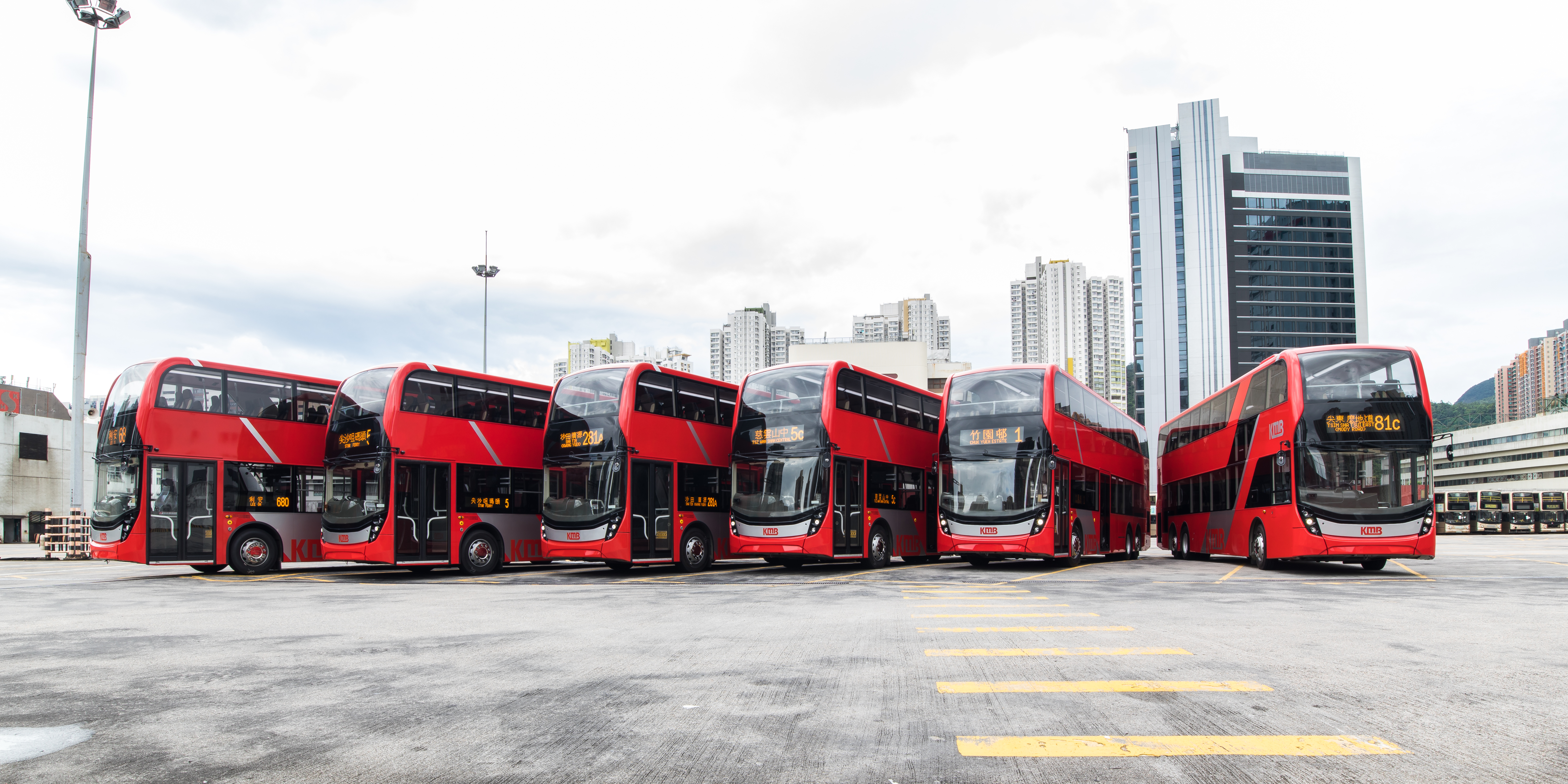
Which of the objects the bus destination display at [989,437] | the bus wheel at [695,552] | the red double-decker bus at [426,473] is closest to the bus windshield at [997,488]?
the bus destination display at [989,437]

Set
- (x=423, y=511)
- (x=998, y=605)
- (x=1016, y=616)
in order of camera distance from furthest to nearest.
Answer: (x=423, y=511)
(x=998, y=605)
(x=1016, y=616)

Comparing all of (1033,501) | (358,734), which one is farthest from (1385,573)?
(358,734)

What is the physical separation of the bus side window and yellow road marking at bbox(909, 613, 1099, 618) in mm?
8513

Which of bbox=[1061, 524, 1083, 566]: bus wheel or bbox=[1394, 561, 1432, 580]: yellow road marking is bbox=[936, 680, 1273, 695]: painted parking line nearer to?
bbox=[1394, 561, 1432, 580]: yellow road marking

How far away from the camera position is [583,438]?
17469 millimetres

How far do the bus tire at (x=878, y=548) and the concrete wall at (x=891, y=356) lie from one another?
54.5 m

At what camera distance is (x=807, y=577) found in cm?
1645

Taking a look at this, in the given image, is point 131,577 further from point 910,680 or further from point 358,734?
point 910,680

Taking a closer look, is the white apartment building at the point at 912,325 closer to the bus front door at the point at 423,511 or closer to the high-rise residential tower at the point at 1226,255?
the high-rise residential tower at the point at 1226,255

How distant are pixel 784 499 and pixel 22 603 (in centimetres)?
1162

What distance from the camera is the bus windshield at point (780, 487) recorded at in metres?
17.7

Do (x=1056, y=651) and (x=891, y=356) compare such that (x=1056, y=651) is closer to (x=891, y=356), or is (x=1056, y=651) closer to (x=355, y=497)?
(x=355, y=497)

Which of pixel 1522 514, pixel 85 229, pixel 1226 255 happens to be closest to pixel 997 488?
pixel 85 229

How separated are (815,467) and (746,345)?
340 ft
